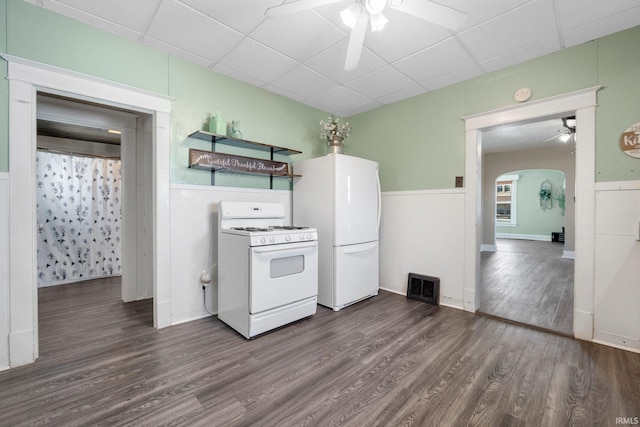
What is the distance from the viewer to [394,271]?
3455 millimetres

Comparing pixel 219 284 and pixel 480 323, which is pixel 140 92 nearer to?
pixel 219 284

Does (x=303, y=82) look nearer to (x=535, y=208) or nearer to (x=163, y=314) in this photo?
(x=163, y=314)

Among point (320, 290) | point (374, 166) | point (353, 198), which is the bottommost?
point (320, 290)

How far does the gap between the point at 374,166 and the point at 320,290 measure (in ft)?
5.23

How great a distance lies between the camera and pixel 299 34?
213 centimetres

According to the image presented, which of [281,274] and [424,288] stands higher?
[281,274]

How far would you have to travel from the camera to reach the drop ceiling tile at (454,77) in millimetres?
2652

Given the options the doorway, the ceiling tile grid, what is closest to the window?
the doorway

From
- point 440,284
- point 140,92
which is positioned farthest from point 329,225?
point 140,92

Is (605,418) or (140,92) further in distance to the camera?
(140,92)

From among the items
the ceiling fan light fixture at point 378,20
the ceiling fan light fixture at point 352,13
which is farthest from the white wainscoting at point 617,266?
the ceiling fan light fixture at point 352,13

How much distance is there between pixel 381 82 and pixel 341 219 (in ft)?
5.15

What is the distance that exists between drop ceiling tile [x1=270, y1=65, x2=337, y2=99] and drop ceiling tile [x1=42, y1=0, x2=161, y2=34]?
1.25 metres

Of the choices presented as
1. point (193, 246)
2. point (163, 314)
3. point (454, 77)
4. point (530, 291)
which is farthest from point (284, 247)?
point (530, 291)
